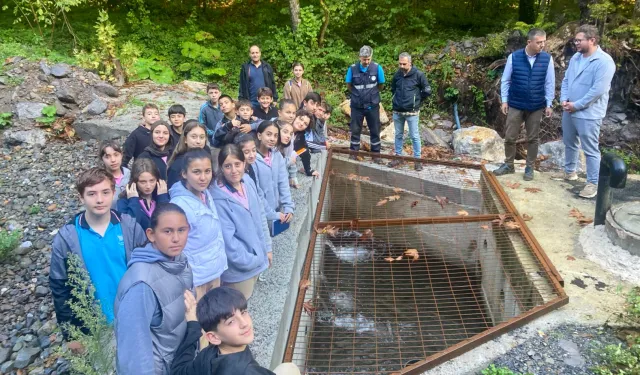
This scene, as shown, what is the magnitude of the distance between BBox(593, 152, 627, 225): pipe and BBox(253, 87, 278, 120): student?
4.02 m

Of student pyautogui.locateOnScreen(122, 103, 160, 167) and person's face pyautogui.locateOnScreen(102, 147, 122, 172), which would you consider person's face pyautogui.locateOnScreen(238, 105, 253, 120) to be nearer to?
student pyautogui.locateOnScreen(122, 103, 160, 167)

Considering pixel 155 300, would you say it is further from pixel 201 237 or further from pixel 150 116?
pixel 150 116

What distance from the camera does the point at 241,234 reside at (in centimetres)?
360

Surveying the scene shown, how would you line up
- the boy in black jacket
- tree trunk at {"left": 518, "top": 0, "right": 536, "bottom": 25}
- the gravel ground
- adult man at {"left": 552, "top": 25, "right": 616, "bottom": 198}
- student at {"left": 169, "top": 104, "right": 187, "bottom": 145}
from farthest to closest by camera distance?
tree trunk at {"left": 518, "top": 0, "right": 536, "bottom": 25}
adult man at {"left": 552, "top": 25, "right": 616, "bottom": 198}
student at {"left": 169, "top": 104, "right": 187, "bottom": 145}
the gravel ground
the boy in black jacket

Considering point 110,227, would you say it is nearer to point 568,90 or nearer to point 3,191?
point 3,191

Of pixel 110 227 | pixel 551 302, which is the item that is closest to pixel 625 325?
pixel 551 302

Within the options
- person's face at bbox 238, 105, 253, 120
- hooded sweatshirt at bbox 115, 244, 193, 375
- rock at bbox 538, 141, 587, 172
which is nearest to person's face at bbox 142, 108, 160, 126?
person's face at bbox 238, 105, 253, 120

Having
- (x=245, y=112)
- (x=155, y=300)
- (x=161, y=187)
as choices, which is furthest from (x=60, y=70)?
(x=155, y=300)

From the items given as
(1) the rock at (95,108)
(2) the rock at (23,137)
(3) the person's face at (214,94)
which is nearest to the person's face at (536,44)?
(3) the person's face at (214,94)

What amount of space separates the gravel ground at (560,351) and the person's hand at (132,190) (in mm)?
3010

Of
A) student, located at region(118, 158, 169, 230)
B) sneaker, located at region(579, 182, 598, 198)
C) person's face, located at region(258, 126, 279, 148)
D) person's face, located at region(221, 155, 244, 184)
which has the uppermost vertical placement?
person's face, located at region(258, 126, 279, 148)

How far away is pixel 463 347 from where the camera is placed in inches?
142

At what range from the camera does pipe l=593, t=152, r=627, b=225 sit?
4715 millimetres

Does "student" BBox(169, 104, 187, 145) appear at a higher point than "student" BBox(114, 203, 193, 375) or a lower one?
higher
